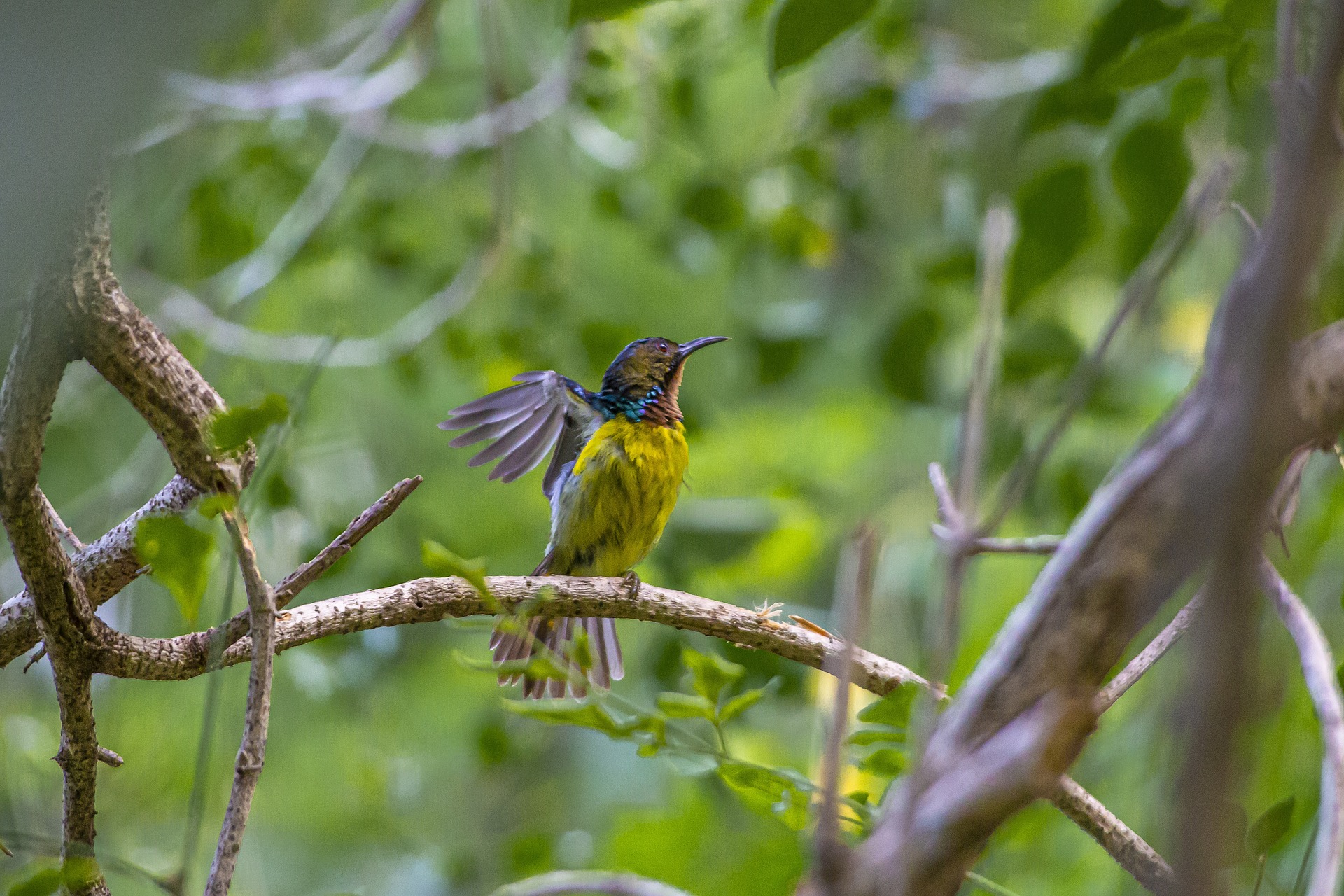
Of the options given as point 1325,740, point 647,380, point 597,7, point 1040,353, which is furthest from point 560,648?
point 1325,740

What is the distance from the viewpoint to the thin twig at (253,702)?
41.2 inches

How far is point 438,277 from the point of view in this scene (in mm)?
4230

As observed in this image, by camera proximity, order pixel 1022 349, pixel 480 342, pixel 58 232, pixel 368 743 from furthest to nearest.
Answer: pixel 368 743, pixel 480 342, pixel 1022 349, pixel 58 232

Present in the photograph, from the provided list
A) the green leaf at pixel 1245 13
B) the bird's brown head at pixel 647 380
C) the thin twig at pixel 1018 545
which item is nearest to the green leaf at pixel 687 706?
the thin twig at pixel 1018 545

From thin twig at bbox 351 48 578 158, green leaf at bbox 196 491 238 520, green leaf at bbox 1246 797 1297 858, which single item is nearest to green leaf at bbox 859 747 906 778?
green leaf at bbox 1246 797 1297 858

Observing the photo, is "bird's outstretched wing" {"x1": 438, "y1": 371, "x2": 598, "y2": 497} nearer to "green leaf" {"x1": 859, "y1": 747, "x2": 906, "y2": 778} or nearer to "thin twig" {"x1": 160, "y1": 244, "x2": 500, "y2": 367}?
"thin twig" {"x1": 160, "y1": 244, "x2": 500, "y2": 367}

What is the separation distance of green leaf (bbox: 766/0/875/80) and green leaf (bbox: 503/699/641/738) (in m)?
0.73

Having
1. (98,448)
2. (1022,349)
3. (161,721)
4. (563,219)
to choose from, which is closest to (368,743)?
(161,721)

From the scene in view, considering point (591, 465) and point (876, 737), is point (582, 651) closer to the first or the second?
point (876, 737)

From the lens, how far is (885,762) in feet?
3.74

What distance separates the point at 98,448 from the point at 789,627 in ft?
13.3

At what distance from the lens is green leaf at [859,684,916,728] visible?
1.09 meters

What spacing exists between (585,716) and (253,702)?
12.9 inches

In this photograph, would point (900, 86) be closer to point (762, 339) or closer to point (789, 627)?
point (762, 339)
